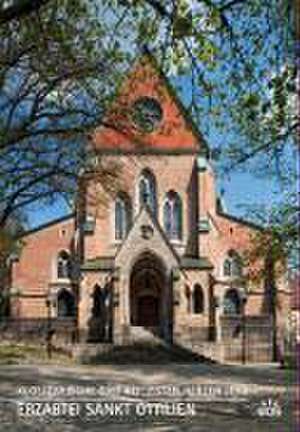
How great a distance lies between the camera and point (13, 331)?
50812 mm

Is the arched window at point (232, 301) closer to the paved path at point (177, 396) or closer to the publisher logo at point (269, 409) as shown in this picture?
the paved path at point (177, 396)

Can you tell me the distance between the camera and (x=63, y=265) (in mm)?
59500

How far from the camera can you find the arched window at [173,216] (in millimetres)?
58219

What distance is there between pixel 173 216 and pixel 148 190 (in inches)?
93.6

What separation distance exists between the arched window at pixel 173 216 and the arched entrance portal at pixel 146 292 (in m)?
3.25

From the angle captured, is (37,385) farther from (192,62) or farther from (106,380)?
(192,62)

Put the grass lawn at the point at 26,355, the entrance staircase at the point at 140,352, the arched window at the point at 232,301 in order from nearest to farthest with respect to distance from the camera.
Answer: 1. the grass lawn at the point at 26,355
2. the entrance staircase at the point at 140,352
3. the arched window at the point at 232,301

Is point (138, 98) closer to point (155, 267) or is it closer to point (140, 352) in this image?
point (140, 352)

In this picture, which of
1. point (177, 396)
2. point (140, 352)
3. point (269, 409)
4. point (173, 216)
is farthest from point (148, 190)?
point (269, 409)

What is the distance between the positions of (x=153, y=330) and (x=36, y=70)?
115 ft

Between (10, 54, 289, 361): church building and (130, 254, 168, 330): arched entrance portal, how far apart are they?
0.22ft

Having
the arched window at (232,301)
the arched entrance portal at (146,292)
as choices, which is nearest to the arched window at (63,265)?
the arched entrance portal at (146,292)

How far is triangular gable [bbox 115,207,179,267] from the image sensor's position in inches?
2136

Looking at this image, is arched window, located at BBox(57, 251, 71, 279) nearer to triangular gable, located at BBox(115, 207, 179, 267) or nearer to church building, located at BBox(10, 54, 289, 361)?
church building, located at BBox(10, 54, 289, 361)
